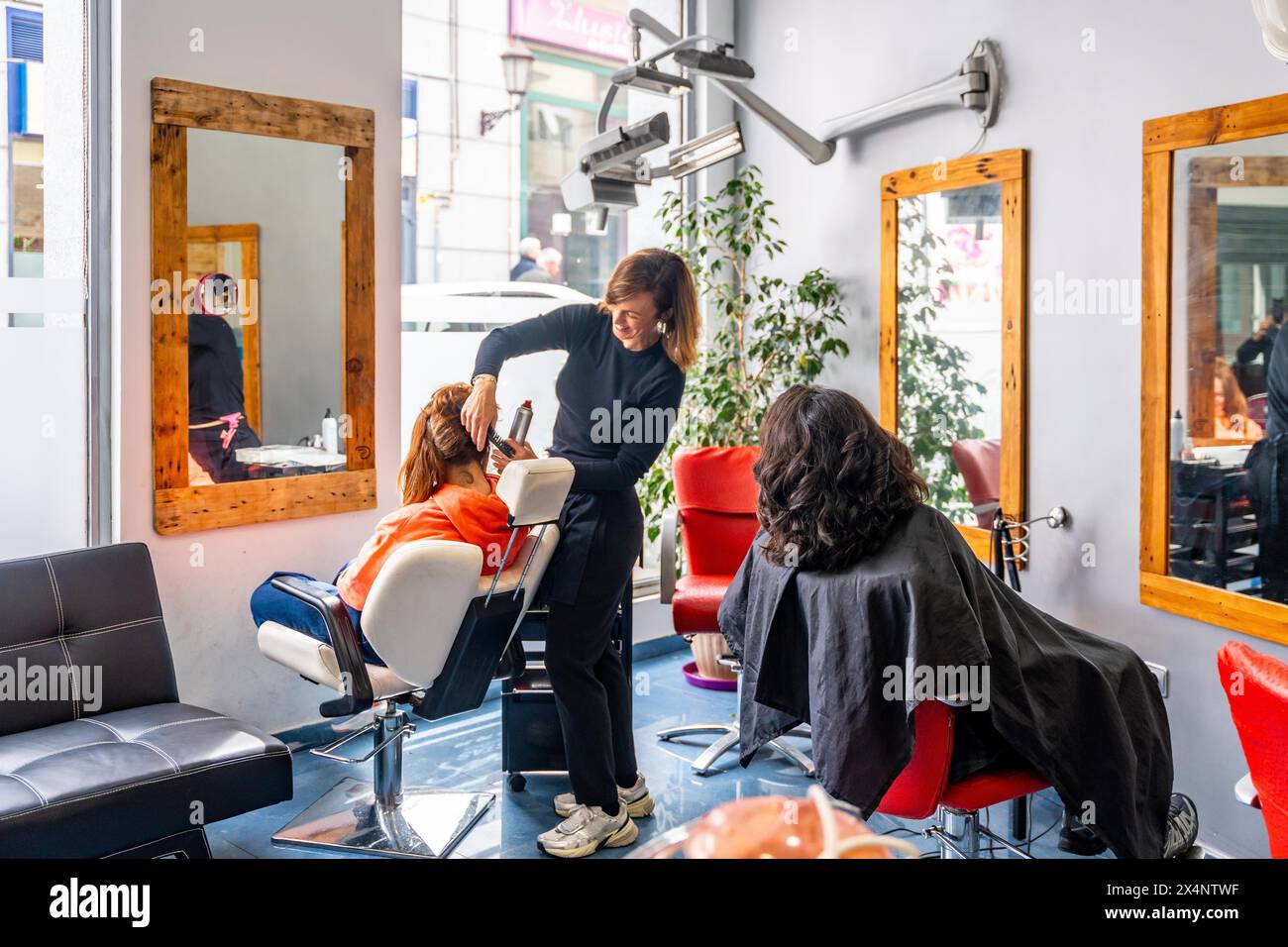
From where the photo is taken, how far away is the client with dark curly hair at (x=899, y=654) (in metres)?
2.13

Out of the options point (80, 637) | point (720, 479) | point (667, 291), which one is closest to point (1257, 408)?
point (667, 291)

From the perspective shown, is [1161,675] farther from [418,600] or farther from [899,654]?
[418,600]

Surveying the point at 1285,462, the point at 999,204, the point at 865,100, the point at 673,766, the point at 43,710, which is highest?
the point at 865,100

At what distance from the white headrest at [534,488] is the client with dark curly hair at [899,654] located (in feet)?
1.59

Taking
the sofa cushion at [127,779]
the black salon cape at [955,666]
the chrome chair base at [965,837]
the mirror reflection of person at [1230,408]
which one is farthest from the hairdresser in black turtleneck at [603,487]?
the mirror reflection of person at [1230,408]

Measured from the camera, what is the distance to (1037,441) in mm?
3457

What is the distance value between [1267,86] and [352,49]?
A: 276 centimetres

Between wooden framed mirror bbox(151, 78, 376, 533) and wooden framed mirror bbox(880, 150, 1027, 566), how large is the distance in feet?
6.39

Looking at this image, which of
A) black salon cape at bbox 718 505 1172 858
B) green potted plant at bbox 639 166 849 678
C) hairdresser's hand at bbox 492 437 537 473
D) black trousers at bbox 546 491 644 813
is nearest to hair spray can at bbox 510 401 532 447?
hairdresser's hand at bbox 492 437 537 473

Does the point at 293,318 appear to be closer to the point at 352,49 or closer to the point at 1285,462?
the point at 352,49

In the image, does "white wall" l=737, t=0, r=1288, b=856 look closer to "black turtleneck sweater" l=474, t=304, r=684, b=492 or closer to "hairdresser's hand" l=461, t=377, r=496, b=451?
"black turtleneck sweater" l=474, t=304, r=684, b=492

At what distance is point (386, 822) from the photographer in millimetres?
2967
